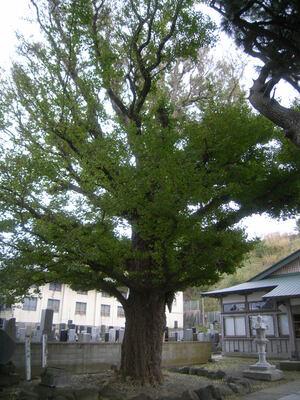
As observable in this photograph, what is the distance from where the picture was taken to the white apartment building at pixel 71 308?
39.8 m

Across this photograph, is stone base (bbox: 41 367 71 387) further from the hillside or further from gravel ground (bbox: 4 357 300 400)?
the hillside

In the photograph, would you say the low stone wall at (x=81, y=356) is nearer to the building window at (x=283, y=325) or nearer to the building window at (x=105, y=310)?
the building window at (x=283, y=325)

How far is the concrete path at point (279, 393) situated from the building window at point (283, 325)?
291 inches

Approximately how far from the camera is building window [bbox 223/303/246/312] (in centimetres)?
2162

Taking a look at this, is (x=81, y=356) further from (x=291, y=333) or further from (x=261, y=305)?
(x=261, y=305)

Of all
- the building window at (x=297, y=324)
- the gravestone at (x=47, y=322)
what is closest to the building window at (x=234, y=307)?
the building window at (x=297, y=324)

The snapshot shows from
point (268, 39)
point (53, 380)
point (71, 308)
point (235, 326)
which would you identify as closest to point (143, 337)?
point (53, 380)

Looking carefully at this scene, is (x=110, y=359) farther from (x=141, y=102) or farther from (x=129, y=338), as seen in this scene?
(x=141, y=102)

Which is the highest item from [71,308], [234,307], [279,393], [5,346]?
[71,308]

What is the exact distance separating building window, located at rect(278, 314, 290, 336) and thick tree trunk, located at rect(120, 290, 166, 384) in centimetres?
1018

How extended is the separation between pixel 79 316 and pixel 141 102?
35.5 metres

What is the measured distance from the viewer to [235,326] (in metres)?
21.6

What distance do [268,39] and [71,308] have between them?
38.1 metres

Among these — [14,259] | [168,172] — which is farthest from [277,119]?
[14,259]
